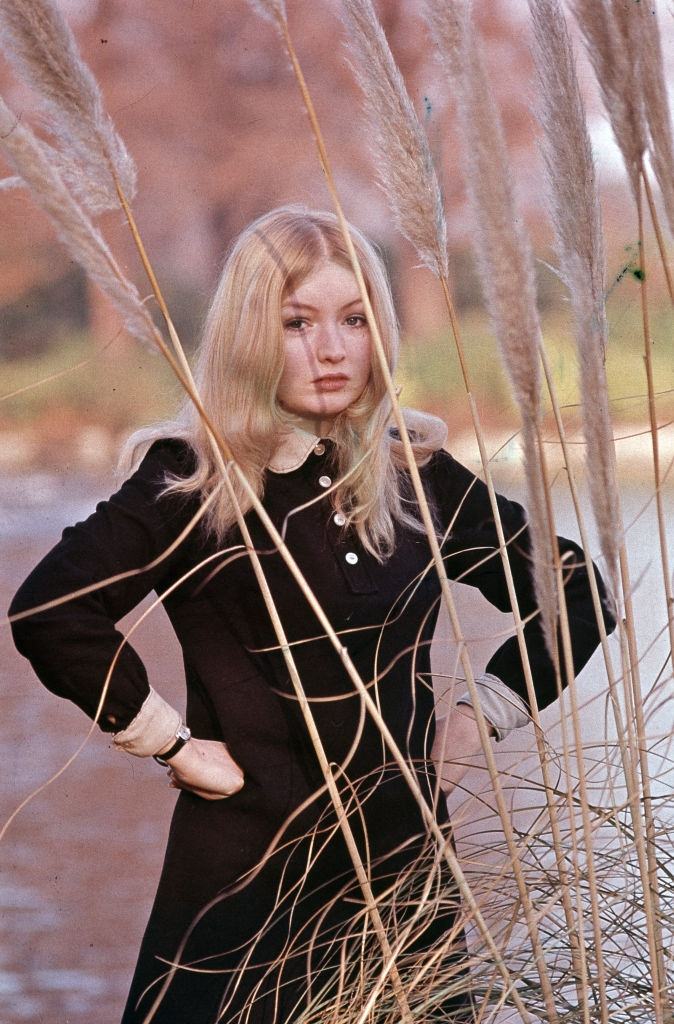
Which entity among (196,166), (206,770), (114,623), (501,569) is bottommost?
(206,770)

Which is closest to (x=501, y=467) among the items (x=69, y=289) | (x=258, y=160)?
(x=258, y=160)

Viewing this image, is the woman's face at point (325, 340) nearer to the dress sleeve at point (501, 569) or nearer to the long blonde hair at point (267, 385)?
the long blonde hair at point (267, 385)

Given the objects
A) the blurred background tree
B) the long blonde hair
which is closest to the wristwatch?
the long blonde hair

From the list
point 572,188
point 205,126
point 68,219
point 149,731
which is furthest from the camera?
point 205,126

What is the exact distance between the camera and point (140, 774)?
1848 mm

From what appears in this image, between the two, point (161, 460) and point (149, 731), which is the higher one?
point (161, 460)

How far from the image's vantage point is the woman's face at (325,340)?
3.67 feet

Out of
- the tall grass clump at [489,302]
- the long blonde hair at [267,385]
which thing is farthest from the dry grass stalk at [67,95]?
the long blonde hair at [267,385]

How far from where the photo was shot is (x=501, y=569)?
1.25 metres

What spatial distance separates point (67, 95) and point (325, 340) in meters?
0.46

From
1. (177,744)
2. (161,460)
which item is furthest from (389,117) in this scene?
(177,744)

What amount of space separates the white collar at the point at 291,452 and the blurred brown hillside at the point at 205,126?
1.99 feet

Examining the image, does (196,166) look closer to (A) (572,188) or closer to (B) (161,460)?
(B) (161,460)

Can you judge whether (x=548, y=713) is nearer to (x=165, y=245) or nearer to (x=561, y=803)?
(x=165, y=245)
